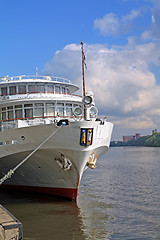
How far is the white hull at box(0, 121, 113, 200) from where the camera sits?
1360 cm

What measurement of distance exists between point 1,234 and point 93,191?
1332 centimetres

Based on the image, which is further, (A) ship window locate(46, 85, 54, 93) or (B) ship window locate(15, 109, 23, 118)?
(A) ship window locate(46, 85, 54, 93)

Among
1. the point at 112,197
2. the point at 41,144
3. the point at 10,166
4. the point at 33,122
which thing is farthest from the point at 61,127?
the point at 112,197

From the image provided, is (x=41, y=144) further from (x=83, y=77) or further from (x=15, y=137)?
(x=83, y=77)

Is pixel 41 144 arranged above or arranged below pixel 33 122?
below

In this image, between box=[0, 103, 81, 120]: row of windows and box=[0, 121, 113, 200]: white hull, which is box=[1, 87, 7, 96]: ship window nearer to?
box=[0, 103, 81, 120]: row of windows

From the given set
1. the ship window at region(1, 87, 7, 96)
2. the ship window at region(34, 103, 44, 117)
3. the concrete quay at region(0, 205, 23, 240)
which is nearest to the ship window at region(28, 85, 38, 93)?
the ship window at region(34, 103, 44, 117)

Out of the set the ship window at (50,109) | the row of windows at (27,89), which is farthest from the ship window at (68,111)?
the row of windows at (27,89)

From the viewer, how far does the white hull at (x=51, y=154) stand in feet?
44.6

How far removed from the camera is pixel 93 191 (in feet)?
62.8

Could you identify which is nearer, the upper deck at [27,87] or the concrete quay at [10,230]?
the concrete quay at [10,230]

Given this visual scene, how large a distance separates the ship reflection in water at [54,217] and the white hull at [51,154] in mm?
891

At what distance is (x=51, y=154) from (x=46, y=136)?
3.89 ft

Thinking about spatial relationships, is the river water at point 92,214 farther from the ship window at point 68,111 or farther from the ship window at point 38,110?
the ship window at point 68,111
